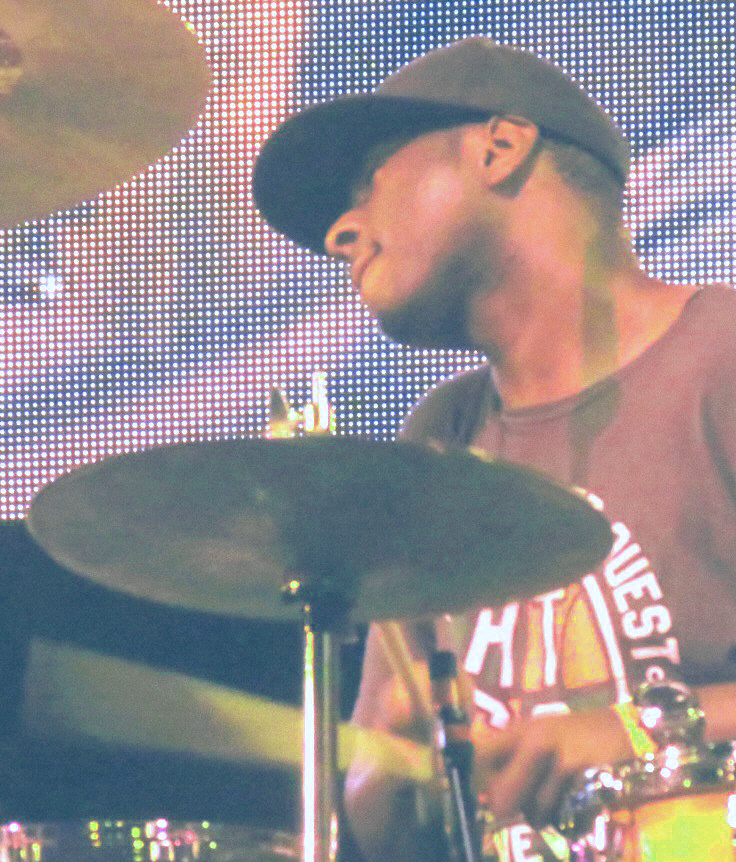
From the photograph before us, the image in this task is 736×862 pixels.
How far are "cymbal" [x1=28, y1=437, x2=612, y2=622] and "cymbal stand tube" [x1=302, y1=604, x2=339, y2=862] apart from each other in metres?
0.05

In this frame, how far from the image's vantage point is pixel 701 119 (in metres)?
2.68

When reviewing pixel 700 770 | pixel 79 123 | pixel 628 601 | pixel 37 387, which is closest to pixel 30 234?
pixel 37 387

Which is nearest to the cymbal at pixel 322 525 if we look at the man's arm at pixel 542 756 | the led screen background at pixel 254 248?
the man's arm at pixel 542 756

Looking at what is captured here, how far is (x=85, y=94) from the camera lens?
1.96m

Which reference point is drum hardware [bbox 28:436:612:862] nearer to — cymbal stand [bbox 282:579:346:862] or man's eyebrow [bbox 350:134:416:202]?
cymbal stand [bbox 282:579:346:862]

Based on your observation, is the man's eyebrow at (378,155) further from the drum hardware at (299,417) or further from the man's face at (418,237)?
the drum hardware at (299,417)

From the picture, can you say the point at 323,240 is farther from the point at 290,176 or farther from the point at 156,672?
the point at 156,672

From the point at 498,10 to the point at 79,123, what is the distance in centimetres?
99

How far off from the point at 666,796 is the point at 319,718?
401 mm

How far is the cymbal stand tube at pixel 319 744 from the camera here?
5.31 feet

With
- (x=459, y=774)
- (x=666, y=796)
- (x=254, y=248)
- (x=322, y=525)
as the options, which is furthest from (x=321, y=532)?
(x=254, y=248)

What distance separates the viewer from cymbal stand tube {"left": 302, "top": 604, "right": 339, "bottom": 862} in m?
1.62

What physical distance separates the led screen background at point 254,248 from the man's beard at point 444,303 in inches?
17.2

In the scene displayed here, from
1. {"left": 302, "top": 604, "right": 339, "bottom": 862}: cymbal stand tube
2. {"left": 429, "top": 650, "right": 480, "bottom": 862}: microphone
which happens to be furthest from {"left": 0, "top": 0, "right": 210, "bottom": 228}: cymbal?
{"left": 429, "top": 650, "right": 480, "bottom": 862}: microphone
